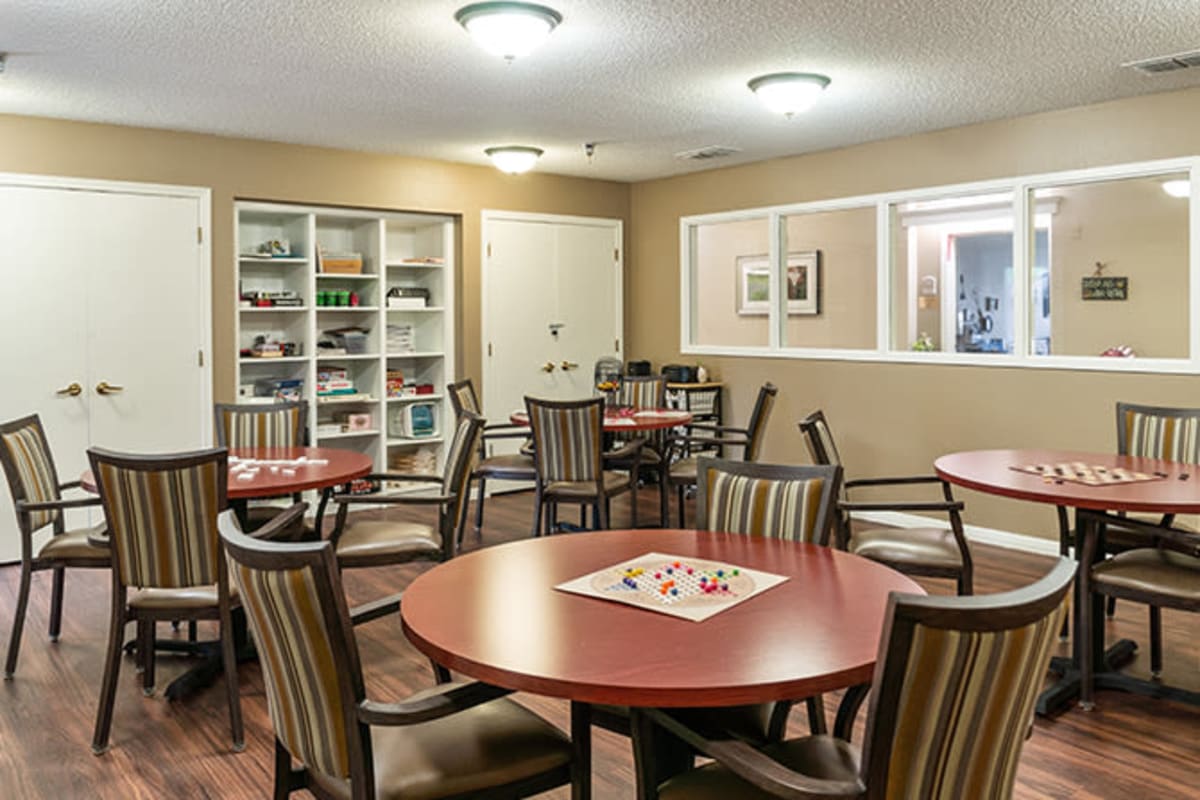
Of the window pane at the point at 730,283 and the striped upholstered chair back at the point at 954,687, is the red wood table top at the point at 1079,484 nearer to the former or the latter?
the striped upholstered chair back at the point at 954,687

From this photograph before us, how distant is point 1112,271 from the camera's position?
17.7ft

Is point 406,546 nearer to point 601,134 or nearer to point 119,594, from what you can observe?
point 119,594

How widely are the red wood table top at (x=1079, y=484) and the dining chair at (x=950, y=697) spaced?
1778mm

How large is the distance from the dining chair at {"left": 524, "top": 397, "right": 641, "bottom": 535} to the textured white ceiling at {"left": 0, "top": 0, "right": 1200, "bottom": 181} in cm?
160

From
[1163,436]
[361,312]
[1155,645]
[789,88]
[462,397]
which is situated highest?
[789,88]

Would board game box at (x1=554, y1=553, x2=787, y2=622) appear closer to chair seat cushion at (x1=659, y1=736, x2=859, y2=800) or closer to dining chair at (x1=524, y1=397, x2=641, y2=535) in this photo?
chair seat cushion at (x1=659, y1=736, x2=859, y2=800)

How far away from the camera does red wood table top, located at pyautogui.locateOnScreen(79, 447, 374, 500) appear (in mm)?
3311

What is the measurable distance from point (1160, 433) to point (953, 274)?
2979mm

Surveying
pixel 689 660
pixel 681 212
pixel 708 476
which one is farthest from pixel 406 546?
pixel 681 212

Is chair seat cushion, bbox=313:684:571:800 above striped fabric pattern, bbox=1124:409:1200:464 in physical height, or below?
below

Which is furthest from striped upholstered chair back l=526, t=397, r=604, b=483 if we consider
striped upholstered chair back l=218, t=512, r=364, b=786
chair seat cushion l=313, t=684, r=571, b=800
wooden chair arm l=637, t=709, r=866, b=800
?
wooden chair arm l=637, t=709, r=866, b=800

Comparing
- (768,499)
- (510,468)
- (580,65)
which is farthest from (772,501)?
(510,468)

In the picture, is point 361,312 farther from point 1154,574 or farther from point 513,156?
point 1154,574

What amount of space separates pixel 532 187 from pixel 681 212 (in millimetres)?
1194
